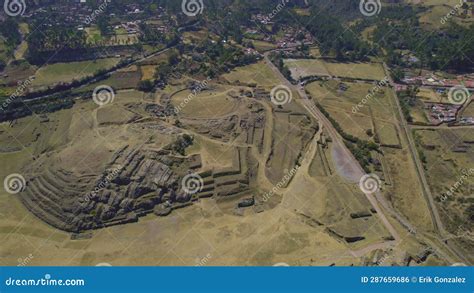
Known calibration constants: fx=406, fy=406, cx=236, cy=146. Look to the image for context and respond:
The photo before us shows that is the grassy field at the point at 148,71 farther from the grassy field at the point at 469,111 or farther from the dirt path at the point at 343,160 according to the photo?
the grassy field at the point at 469,111

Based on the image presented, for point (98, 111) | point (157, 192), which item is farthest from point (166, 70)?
point (157, 192)

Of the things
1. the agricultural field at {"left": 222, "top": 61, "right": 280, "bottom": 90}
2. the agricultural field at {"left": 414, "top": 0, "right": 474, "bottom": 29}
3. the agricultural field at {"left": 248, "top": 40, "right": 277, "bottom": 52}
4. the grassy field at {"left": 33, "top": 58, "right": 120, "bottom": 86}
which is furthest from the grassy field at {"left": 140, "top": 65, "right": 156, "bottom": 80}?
the agricultural field at {"left": 414, "top": 0, "right": 474, "bottom": 29}

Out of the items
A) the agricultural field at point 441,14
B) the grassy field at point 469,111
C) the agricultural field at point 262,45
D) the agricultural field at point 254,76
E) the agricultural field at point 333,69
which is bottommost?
the grassy field at point 469,111

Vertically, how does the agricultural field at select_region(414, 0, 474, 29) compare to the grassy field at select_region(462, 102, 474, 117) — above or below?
above

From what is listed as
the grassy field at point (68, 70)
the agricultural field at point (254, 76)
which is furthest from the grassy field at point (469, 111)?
the grassy field at point (68, 70)

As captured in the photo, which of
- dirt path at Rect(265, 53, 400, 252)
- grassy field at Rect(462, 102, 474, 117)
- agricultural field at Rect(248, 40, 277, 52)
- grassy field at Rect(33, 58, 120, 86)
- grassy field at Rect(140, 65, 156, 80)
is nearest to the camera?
dirt path at Rect(265, 53, 400, 252)

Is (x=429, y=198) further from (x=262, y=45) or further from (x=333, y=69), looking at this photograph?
(x=262, y=45)

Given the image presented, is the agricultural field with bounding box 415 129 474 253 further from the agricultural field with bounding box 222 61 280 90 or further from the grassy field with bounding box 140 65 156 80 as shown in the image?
the grassy field with bounding box 140 65 156 80
